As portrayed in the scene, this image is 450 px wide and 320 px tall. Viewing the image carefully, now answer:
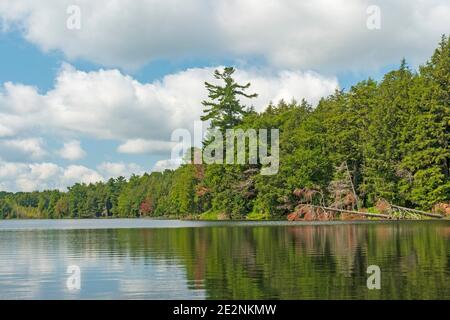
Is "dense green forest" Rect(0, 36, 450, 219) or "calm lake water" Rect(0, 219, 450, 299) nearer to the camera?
"calm lake water" Rect(0, 219, 450, 299)

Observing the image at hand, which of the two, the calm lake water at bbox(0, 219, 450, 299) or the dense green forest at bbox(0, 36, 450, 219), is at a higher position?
the dense green forest at bbox(0, 36, 450, 219)

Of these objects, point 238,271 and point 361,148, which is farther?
point 361,148

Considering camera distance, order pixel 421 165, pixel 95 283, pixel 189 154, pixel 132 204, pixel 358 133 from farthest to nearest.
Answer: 1. pixel 132 204
2. pixel 189 154
3. pixel 358 133
4. pixel 421 165
5. pixel 95 283

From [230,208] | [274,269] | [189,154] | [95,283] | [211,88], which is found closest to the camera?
[95,283]

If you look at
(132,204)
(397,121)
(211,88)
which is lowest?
(132,204)

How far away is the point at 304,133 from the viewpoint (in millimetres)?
78750

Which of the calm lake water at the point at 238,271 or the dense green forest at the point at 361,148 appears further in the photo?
the dense green forest at the point at 361,148

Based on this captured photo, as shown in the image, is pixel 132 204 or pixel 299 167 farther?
pixel 132 204

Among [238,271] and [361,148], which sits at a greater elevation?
[361,148]

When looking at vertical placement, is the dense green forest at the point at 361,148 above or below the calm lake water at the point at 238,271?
above

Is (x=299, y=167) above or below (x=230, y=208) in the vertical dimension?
above

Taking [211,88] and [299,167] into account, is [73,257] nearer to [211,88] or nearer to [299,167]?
[299,167]
